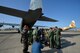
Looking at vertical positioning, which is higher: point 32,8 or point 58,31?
point 32,8

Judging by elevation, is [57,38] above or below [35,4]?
below

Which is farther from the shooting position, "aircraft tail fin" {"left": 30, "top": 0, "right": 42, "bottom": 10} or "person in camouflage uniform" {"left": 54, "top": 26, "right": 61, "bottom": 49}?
"aircraft tail fin" {"left": 30, "top": 0, "right": 42, "bottom": 10}

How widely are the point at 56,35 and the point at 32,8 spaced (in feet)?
13.9

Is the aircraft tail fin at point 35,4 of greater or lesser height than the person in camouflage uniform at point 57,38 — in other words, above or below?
above

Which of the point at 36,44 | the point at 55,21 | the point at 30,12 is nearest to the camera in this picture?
the point at 36,44

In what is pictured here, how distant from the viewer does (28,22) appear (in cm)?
1889

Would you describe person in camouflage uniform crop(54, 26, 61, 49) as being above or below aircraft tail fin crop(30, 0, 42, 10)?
below

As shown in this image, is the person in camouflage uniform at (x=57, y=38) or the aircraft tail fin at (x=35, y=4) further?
the aircraft tail fin at (x=35, y=4)

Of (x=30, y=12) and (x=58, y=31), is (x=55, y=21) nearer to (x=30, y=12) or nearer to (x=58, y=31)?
(x=30, y=12)

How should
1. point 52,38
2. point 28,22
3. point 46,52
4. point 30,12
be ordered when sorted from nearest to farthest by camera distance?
point 46,52, point 52,38, point 30,12, point 28,22

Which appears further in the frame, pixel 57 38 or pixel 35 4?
pixel 35 4

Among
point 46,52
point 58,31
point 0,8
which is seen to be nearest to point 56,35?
point 58,31

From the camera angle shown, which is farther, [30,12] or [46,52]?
[30,12]

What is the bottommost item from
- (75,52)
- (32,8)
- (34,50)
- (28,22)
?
(75,52)
